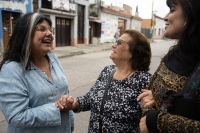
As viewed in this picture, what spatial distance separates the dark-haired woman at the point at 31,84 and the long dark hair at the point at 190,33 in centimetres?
122

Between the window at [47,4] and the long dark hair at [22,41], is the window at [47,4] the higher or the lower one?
the higher one

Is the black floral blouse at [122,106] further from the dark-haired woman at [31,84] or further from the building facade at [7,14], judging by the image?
the building facade at [7,14]

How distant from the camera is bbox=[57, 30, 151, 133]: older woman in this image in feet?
5.50

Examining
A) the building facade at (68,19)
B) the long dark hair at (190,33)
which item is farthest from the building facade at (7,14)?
the long dark hair at (190,33)

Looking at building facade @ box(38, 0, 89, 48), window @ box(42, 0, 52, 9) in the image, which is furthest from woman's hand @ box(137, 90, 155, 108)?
window @ box(42, 0, 52, 9)

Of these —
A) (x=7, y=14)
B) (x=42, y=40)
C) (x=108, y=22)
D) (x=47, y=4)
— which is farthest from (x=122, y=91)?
(x=108, y=22)

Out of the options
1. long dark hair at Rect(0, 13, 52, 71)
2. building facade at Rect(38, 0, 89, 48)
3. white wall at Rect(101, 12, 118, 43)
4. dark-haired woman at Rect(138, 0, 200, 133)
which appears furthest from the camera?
white wall at Rect(101, 12, 118, 43)

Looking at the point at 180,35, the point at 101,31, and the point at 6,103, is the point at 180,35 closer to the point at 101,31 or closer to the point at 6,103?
the point at 6,103

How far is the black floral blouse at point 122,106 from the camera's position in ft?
5.48

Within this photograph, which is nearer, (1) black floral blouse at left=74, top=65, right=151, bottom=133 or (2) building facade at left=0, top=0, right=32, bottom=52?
(1) black floral blouse at left=74, top=65, right=151, bottom=133

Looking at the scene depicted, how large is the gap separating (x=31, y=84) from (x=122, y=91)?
0.89 metres

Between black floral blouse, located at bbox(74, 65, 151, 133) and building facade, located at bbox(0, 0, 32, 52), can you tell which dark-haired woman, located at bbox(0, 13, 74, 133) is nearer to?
black floral blouse, located at bbox(74, 65, 151, 133)

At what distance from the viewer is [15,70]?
5.00 feet

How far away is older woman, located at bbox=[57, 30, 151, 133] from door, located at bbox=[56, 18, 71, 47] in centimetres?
1598
